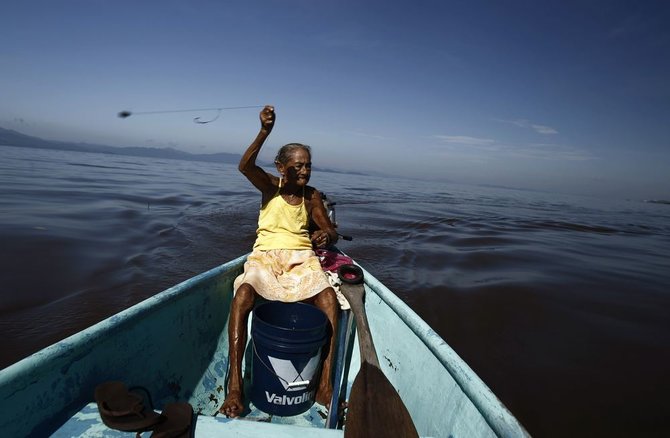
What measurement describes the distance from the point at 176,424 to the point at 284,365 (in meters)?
0.79

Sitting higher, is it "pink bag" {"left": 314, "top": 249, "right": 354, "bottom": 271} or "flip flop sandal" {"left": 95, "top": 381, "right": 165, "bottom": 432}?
"pink bag" {"left": 314, "top": 249, "right": 354, "bottom": 271}

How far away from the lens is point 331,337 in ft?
8.69

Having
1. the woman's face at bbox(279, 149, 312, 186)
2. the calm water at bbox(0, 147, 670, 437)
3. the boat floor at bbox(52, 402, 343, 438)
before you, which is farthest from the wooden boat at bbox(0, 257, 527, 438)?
the calm water at bbox(0, 147, 670, 437)

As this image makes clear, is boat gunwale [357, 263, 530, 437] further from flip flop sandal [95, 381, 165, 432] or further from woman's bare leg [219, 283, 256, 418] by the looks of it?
flip flop sandal [95, 381, 165, 432]

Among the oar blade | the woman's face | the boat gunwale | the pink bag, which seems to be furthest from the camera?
the pink bag

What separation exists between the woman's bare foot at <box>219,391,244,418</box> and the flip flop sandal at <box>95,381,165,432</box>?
0.78m

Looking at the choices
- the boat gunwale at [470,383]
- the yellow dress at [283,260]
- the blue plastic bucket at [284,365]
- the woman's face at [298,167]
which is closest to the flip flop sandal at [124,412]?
the blue plastic bucket at [284,365]

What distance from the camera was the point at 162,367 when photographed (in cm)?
228

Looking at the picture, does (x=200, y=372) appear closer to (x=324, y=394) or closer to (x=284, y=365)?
(x=284, y=365)

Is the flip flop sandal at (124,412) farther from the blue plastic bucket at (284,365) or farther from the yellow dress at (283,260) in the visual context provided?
the yellow dress at (283,260)

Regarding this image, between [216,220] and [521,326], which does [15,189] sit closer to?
[216,220]

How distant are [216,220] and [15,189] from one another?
782 cm

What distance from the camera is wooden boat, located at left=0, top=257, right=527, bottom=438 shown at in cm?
146

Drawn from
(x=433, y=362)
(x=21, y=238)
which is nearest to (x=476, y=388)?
(x=433, y=362)
